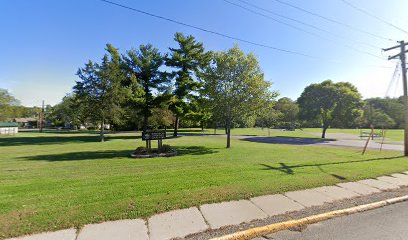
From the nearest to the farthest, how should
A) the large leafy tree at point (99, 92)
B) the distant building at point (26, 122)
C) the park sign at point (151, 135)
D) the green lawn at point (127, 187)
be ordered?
the green lawn at point (127, 187) → the park sign at point (151, 135) → the large leafy tree at point (99, 92) → the distant building at point (26, 122)

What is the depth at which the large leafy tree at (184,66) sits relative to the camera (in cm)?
3061

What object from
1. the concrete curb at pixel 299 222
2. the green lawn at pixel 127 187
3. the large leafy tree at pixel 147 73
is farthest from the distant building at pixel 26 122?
the concrete curb at pixel 299 222

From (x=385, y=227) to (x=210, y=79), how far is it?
13.0m

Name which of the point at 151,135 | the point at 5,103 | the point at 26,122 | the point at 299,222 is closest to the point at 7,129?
the point at 5,103

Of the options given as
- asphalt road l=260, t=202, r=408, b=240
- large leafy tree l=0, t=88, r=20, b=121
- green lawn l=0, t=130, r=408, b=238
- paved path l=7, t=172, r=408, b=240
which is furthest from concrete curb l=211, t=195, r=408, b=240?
large leafy tree l=0, t=88, r=20, b=121

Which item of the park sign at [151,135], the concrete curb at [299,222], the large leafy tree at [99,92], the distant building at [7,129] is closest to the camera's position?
the concrete curb at [299,222]

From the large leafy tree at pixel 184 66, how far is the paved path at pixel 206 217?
83.6ft

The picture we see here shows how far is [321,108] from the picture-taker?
31.6 metres

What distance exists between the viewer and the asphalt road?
3.92 metres

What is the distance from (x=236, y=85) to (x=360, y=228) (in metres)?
12.0

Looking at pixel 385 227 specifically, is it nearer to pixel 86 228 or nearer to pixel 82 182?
pixel 86 228

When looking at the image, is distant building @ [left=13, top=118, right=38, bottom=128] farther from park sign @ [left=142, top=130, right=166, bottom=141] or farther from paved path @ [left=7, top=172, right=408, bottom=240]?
paved path @ [left=7, top=172, right=408, bottom=240]

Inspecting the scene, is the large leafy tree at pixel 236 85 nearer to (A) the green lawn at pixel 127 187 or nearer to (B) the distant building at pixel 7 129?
(A) the green lawn at pixel 127 187

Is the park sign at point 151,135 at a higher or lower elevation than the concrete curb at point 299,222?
higher
